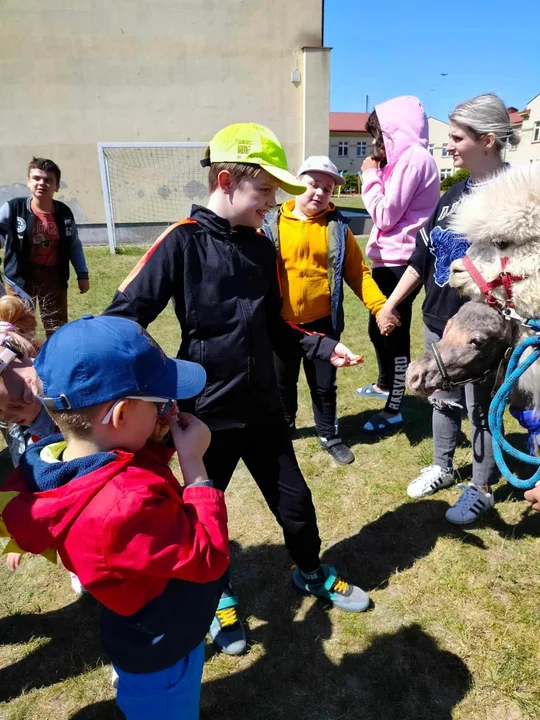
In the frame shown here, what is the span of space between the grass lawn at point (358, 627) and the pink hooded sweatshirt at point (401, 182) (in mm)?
1891

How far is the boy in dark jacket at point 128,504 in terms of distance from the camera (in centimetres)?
117

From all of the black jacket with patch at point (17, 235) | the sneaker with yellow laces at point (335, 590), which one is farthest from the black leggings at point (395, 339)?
the black jacket with patch at point (17, 235)

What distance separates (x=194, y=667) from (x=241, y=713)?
2.23ft

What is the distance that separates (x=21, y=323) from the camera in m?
2.15

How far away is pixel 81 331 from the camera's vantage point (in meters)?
1.20

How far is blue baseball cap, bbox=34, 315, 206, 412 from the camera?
116 centimetres

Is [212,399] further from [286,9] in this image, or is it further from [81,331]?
[286,9]

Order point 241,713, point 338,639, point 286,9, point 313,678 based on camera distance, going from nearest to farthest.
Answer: point 241,713
point 313,678
point 338,639
point 286,9

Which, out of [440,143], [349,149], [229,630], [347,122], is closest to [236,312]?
[229,630]

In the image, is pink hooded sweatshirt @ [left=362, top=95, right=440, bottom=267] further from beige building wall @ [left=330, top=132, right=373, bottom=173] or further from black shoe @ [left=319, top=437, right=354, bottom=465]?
beige building wall @ [left=330, top=132, right=373, bottom=173]

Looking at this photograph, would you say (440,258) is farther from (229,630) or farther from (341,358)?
(229,630)

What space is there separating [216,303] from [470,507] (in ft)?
6.74

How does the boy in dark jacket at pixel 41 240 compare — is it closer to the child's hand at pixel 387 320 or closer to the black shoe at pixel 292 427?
the black shoe at pixel 292 427

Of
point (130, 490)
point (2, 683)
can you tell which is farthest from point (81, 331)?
point (2, 683)
